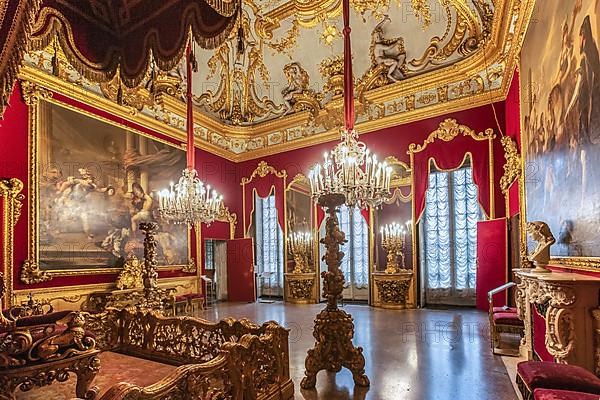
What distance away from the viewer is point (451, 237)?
10070 millimetres

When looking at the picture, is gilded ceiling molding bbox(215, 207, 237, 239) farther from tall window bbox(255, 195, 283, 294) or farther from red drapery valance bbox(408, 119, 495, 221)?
red drapery valance bbox(408, 119, 495, 221)

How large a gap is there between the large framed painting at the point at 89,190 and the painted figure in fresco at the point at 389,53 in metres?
5.58

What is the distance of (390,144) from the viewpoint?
8.86m

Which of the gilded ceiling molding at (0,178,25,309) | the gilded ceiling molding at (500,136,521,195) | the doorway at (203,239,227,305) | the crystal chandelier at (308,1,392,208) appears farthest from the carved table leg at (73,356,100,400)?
the doorway at (203,239,227,305)

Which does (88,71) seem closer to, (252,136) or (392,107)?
(392,107)

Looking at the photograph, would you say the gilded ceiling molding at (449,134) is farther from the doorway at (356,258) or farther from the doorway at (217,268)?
the doorway at (217,268)

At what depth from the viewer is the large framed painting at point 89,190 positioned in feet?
20.6

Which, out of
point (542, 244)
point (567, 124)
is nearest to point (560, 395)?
point (542, 244)

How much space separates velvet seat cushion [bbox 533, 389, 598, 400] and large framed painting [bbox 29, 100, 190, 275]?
712cm

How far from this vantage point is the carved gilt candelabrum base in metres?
3.62

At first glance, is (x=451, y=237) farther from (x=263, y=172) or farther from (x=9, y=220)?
(x=9, y=220)

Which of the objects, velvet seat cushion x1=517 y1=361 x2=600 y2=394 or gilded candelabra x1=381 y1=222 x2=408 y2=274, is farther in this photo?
gilded candelabra x1=381 y1=222 x2=408 y2=274

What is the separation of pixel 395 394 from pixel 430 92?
6929mm

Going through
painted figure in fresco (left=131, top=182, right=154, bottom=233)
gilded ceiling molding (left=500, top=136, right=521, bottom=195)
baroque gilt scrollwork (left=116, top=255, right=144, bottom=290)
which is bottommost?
baroque gilt scrollwork (left=116, top=255, right=144, bottom=290)
